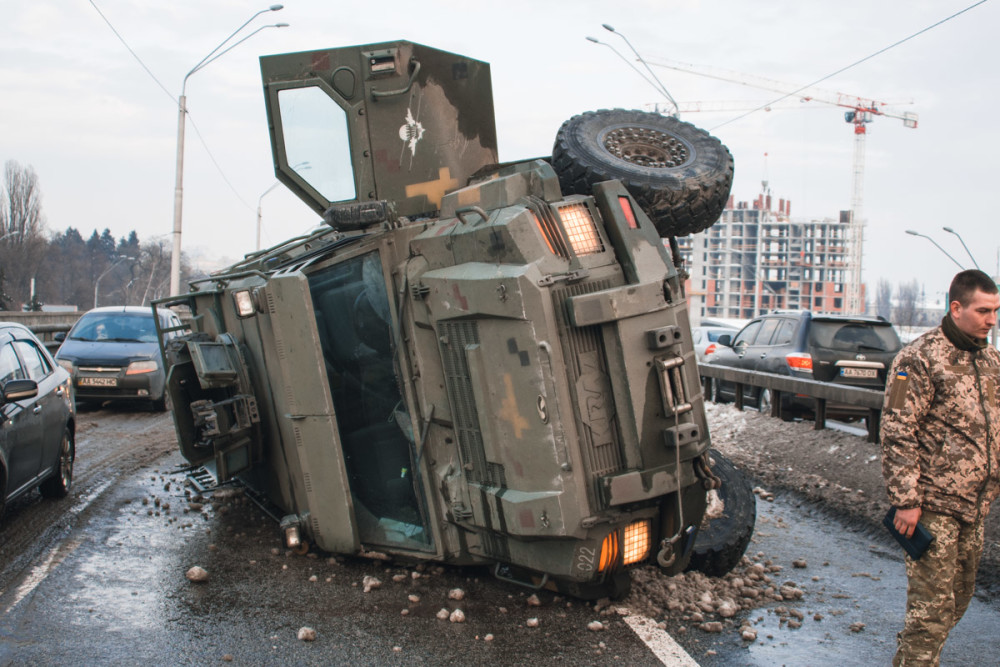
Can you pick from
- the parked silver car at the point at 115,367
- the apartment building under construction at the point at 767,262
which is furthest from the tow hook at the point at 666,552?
the apartment building under construction at the point at 767,262

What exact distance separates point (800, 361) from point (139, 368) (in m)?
9.80

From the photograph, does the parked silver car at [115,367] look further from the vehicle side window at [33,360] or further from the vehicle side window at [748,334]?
the vehicle side window at [748,334]

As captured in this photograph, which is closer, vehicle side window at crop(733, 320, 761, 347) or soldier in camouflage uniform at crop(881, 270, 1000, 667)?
soldier in camouflage uniform at crop(881, 270, 1000, 667)

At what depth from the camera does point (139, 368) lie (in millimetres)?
13375

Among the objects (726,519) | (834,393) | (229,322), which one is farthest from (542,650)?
(834,393)

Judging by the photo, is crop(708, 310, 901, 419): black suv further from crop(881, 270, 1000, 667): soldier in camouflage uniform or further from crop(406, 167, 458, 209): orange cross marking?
crop(881, 270, 1000, 667): soldier in camouflage uniform

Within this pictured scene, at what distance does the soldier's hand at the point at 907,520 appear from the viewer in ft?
12.3

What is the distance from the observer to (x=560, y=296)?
173 inches

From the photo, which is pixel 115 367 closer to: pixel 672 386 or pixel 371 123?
pixel 371 123

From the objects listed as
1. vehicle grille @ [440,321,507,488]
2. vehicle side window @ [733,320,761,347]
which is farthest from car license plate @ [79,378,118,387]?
vehicle grille @ [440,321,507,488]

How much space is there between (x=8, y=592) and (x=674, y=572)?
13.0ft

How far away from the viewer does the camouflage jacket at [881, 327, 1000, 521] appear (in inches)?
149

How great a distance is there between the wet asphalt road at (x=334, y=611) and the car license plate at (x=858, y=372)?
4.39 meters

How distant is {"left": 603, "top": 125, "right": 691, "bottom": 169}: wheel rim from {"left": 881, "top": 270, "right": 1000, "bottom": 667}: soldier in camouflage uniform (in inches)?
102
